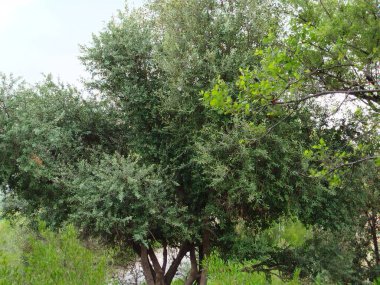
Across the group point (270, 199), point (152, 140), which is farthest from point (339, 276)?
point (152, 140)

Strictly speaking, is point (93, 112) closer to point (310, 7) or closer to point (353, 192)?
point (310, 7)

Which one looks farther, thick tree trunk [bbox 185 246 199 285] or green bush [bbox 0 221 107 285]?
thick tree trunk [bbox 185 246 199 285]

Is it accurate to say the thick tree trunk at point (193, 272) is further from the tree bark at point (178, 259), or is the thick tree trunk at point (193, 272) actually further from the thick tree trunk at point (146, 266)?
the thick tree trunk at point (146, 266)

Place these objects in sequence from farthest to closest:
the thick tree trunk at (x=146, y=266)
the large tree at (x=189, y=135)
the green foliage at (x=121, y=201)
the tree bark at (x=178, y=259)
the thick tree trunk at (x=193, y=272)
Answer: the tree bark at (x=178, y=259) → the thick tree trunk at (x=193, y=272) → the thick tree trunk at (x=146, y=266) → the large tree at (x=189, y=135) → the green foliage at (x=121, y=201)

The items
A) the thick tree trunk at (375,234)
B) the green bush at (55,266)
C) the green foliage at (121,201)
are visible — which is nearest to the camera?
the green bush at (55,266)

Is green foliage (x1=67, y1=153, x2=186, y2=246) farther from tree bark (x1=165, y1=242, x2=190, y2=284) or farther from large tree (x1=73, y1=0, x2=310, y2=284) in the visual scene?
tree bark (x1=165, y1=242, x2=190, y2=284)

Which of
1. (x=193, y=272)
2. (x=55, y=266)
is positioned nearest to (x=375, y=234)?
(x=193, y=272)

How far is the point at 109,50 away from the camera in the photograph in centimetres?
1611

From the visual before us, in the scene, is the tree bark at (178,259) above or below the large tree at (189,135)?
below

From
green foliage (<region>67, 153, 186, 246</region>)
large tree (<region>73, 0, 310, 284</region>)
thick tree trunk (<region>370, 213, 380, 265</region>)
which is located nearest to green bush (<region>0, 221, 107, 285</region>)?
green foliage (<region>67, 153, 186, 246</region>)

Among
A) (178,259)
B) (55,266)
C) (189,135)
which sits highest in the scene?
(189,135)

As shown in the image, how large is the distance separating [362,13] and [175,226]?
8793 millimetres

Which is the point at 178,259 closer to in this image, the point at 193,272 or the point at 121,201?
the point at 193,272

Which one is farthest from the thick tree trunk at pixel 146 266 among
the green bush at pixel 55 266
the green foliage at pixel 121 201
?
the green bush at pixel 55 266
